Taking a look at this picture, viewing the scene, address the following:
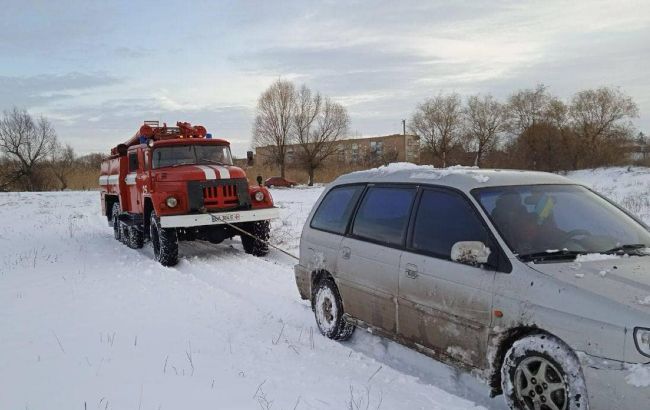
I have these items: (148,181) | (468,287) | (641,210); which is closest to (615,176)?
(641,210)

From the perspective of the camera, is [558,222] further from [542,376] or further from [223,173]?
[223,173]

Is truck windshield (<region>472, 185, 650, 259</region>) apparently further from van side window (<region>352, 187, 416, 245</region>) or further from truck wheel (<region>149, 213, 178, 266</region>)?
truck wheel (<region>149, 213, 178, 266</region>)

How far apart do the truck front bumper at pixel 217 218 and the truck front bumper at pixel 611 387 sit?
8000 millimetres

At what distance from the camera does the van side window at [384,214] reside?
470 centimetres

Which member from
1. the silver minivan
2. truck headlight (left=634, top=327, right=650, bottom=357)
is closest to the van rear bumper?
the silver minivan

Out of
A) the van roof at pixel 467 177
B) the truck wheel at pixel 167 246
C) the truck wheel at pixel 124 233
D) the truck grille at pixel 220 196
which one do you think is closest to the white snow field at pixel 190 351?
the truck wheel at pixel 167 246

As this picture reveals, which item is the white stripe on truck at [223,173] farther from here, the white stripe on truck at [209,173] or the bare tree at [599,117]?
the bare tree at [599,117]

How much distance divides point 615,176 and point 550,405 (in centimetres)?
3596

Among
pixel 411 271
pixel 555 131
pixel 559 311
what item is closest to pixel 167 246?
pixel 411 271

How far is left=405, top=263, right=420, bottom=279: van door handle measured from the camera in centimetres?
433

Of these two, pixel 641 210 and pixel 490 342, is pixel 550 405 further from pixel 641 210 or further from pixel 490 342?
pixel 641 210

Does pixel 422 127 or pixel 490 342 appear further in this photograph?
pixel 422 127

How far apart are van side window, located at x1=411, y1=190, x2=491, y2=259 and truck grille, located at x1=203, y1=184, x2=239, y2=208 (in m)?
6.68

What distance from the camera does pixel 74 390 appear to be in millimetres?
4176
